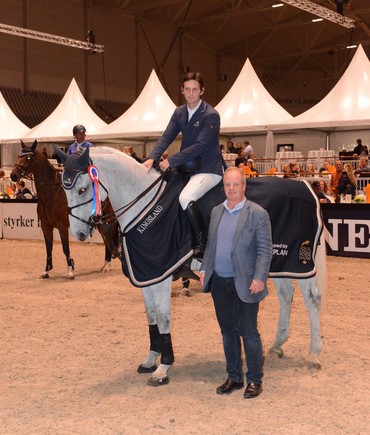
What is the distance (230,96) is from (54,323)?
14330 mm

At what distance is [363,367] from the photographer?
511 centimetres

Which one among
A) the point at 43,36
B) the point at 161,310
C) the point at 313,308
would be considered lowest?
the point at 313,308

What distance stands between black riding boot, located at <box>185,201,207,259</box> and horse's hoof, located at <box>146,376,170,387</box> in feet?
3.26

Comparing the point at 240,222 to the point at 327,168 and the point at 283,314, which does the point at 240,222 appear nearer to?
the point at 283,314


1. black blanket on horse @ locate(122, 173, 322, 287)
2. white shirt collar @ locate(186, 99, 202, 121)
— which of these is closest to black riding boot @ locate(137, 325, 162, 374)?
black blanket on horse @ locate(122, 173, 322, 287)

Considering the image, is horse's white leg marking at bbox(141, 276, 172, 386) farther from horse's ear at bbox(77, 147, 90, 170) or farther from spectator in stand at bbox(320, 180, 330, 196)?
spectator in stand at bbox(320, 180, 330, 196)

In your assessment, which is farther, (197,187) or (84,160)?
(197,187)

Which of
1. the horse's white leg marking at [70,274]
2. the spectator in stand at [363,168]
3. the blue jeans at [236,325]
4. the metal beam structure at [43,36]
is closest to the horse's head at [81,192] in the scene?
the blue jeans at [236,325]

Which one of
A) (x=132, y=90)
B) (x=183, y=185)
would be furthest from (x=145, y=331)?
(x=132, y=90)

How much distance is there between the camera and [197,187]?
15.7 ft

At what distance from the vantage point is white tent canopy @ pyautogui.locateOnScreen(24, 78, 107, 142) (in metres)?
21.7

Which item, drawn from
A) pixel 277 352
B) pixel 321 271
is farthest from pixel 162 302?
pixel 321 271

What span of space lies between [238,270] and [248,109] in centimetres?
1581

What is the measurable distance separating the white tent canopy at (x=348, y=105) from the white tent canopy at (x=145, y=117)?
436cm
